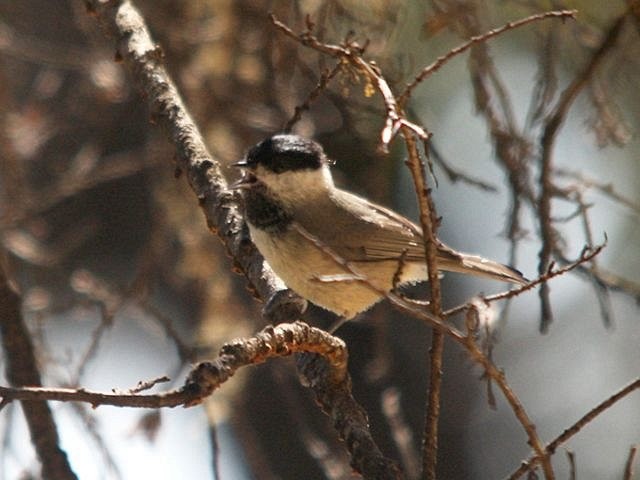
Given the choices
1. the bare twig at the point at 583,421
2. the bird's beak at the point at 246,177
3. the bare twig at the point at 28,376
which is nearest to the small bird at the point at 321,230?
the bird's beak at the point at 246,177

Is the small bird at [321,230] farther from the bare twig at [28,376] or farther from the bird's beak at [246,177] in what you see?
the bare twig at [28,376]

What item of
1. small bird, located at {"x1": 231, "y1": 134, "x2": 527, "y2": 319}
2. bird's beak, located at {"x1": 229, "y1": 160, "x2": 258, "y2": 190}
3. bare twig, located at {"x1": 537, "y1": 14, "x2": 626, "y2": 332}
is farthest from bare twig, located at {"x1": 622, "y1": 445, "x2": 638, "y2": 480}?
bird's beak, located at {"x1": 229, "y1": 160, "x2": 258, "y2": 190}

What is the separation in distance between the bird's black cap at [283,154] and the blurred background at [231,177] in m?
0.27

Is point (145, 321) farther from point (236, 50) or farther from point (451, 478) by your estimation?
point (451, 478)

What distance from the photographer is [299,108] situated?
10.6 ft

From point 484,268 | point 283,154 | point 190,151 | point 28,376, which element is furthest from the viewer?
point 283,154

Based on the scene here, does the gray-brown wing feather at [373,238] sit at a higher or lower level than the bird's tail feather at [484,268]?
higher

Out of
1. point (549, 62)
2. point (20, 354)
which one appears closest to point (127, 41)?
point (20, 354)

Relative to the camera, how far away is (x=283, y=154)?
12.9ft

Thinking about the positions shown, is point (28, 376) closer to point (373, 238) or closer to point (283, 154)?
point (283, 154)

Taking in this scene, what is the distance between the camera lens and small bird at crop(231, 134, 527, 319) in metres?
3.69

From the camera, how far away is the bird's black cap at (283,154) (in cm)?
385

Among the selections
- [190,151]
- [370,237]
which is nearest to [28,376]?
[190,151]

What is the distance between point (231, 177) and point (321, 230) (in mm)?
776
